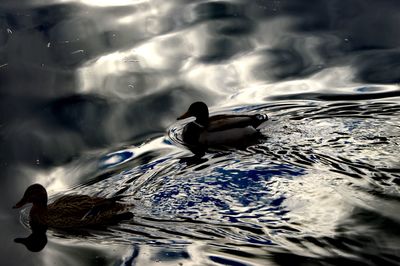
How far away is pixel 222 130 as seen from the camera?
9.99 meters

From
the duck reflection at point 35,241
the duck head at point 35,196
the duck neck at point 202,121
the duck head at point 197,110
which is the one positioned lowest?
the duck reflection at point 35,241

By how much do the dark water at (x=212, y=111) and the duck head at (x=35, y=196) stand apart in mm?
288

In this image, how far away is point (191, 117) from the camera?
11.0 metres

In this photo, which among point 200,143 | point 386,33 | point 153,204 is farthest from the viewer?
point 386,33

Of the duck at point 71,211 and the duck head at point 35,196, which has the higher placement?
the duck head at point 35,196

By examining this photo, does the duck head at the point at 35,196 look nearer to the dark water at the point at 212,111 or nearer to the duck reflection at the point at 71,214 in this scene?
the duck reflection at the point at 71,214

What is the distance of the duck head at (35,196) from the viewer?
790cm

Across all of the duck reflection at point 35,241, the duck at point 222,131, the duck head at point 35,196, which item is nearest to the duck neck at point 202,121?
the duck at point 222,131

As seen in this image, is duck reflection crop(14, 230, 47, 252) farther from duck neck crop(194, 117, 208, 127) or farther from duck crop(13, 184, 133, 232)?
duck neck crop(194, 117, 208, 127)

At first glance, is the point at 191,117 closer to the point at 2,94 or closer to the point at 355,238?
the point at 2,94

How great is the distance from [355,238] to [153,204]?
2.13 m

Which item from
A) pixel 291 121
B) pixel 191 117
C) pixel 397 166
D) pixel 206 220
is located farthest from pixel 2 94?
pixel 397 166

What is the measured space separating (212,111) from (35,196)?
3791 millimetres

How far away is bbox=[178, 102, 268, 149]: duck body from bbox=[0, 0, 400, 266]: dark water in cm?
19
